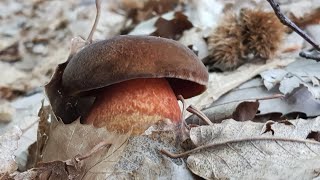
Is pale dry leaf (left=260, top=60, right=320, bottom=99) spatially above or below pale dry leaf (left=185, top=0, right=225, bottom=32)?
above

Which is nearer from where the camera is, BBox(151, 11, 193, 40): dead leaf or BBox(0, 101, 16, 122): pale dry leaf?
BBox(0, 101, 16, 122): pale dry leaf

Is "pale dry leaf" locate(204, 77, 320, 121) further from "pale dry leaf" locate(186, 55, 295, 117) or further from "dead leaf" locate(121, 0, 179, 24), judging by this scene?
"dead leaf" locate(121, 0, 179, 24)

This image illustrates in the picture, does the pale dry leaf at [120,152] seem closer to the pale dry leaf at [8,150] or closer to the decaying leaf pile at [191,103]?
the decaying leaf pile at [191,103]

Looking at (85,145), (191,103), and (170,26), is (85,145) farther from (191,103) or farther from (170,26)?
(170,26)

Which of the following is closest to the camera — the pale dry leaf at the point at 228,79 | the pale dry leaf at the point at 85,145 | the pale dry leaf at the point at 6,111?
the pale dry leaf at the point at 85,145

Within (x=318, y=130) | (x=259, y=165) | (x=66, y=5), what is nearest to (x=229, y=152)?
(x=259, y=165)

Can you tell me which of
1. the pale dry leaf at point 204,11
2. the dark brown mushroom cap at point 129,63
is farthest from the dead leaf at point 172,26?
the dark brown mushroom cap at point 129,63

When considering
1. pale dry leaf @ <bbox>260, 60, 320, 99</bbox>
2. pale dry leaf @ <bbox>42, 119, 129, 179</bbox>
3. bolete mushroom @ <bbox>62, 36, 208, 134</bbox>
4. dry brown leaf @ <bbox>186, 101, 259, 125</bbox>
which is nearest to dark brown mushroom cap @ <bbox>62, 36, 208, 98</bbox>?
bolete mushroom @ <bbox>62, 36, 208, 134</bbox>
